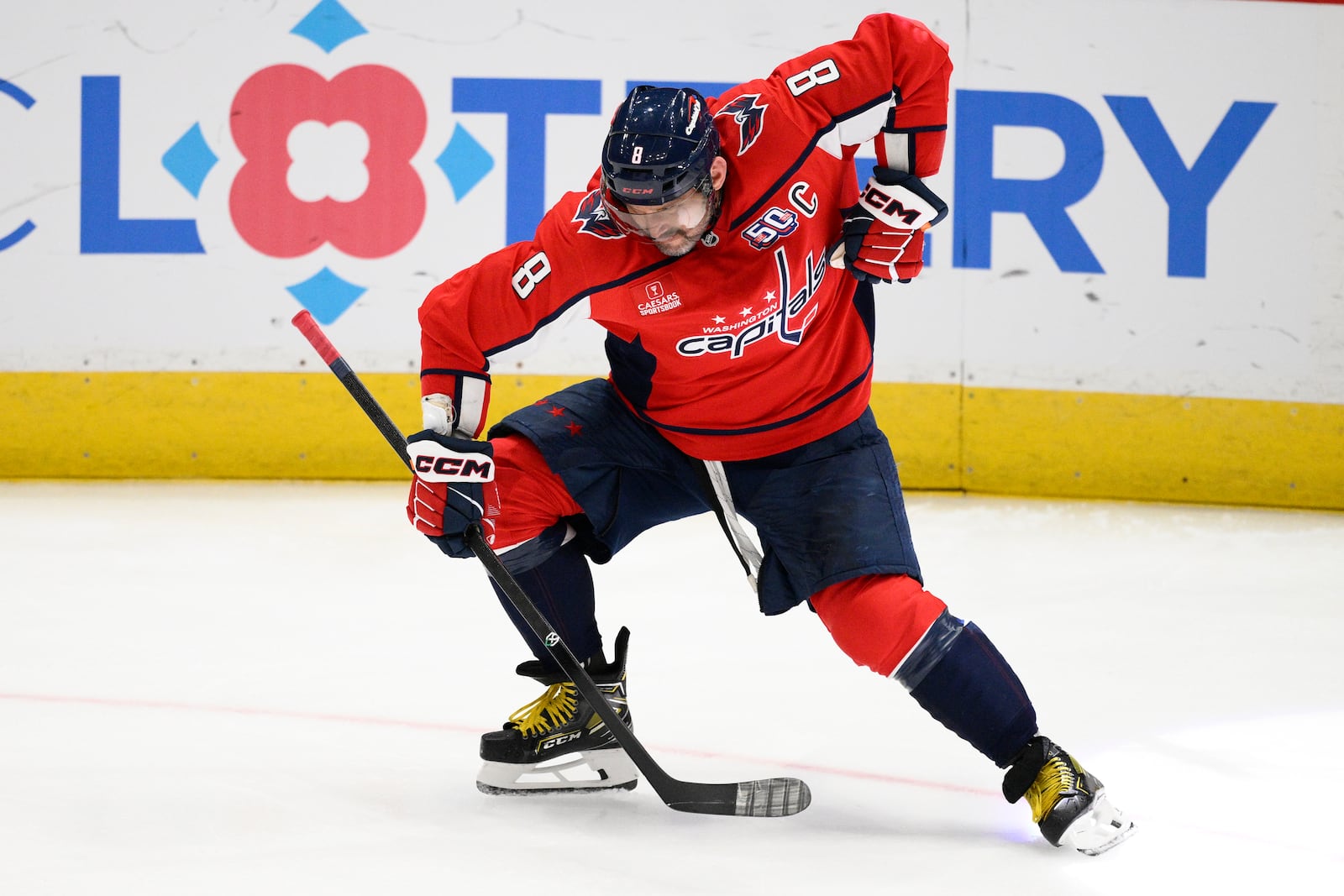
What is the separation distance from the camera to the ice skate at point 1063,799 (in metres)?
1.99

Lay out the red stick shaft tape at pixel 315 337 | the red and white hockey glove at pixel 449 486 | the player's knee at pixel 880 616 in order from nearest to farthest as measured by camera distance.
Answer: the player's knee at pixel 880 616 → the red and white hockey glove at pixel 449 486 → the red stick shaft tape at pixel 315 337

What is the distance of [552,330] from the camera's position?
15.9ft

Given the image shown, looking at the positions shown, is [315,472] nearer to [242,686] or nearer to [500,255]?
[242,686]

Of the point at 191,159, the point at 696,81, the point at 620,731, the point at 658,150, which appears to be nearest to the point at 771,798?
the point at 620,731

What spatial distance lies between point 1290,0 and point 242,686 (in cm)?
382

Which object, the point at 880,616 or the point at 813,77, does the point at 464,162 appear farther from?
the point at 880,616

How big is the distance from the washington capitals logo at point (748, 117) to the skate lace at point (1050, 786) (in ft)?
3.22

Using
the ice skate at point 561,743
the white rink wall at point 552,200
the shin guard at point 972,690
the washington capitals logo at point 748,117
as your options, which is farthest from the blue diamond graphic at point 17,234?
the shin guard at point 972,690

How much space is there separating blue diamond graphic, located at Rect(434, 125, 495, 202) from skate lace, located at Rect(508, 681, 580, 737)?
2.84 meters

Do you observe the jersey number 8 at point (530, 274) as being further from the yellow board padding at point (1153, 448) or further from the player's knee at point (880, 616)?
the yellow board padding at point (1153, 448)

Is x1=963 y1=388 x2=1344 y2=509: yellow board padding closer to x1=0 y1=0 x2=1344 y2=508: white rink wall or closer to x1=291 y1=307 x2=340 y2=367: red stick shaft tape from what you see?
x1=0 y1=0 x2=1344 y2=508: white rink wall

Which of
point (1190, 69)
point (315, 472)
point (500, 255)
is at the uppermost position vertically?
point (1190, 69)

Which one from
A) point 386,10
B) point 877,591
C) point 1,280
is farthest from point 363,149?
point 877,591

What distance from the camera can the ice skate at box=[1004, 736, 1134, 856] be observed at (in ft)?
6.53
